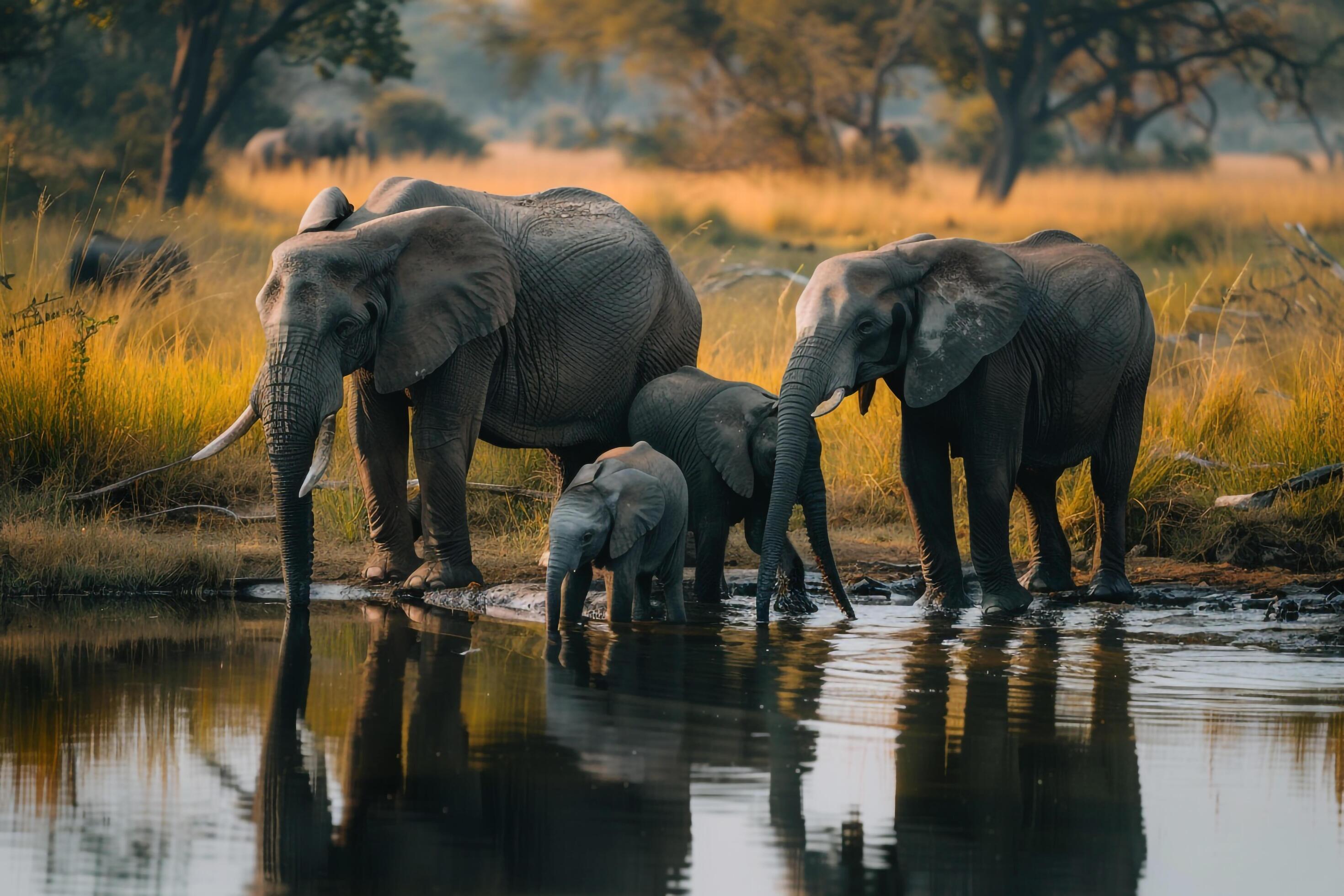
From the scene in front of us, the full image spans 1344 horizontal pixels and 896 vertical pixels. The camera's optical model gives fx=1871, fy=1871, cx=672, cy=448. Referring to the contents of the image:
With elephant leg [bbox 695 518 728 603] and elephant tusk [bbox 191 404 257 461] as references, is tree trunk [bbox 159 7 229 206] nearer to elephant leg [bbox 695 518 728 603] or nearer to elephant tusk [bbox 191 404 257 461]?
elephant tusk [bbox 191 404 257 461]

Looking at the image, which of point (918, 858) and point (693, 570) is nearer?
point (918, 858)

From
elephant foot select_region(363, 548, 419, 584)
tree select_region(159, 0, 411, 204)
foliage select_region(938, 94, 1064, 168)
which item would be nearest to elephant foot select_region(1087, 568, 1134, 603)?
elephant foot select_region(363, 548, 419, 584)

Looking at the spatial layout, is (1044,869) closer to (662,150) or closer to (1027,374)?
(1027,374)

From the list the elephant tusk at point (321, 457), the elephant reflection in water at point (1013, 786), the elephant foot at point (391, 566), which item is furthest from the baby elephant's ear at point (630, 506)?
the elephant foot at point (391, 566)

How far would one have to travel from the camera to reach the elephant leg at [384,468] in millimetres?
8664

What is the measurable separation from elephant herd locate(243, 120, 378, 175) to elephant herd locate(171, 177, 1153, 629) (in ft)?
79.0

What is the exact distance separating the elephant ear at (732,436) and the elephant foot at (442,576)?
1.23m

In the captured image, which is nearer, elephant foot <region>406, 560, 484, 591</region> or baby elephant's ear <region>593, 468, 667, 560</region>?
baby elephant's ear <region>593, 468, 667, 560</region>

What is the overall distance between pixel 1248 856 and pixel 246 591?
545cm

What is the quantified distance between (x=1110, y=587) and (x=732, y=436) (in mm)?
2095

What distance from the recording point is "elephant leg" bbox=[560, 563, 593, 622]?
7.94 meters

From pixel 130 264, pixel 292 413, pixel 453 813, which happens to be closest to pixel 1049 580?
pixel 292 413

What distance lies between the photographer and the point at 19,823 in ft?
15.9

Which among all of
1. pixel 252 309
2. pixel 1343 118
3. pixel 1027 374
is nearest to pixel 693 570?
pixel 1027 374
